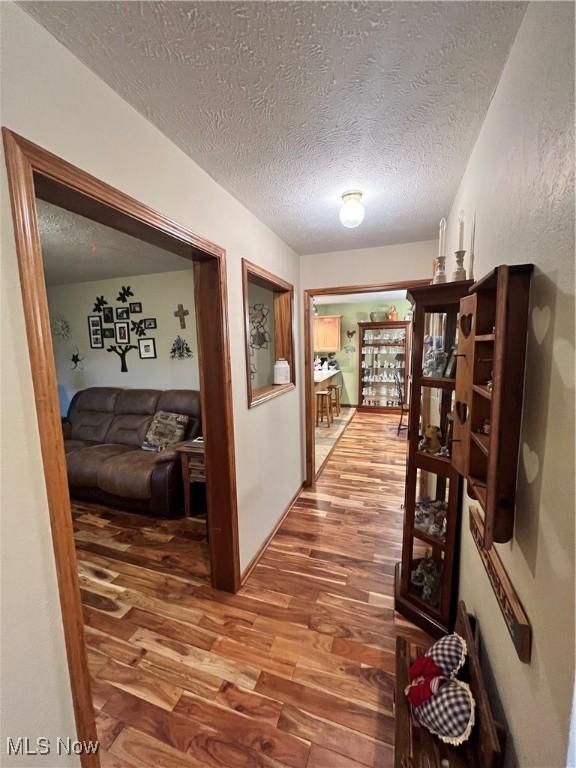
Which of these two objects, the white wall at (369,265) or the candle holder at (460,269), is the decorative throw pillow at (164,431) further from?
the candle holder at (460,269)

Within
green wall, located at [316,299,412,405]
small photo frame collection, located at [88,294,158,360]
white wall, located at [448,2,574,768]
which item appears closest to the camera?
white wall, located at [448,2,574,768]

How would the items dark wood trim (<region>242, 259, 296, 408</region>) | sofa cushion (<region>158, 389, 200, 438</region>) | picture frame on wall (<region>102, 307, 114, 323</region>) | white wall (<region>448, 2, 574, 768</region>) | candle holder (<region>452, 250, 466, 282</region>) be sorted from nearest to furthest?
white wall (<region>448, 2, 574, 768</region>)
candle holder (<region>452, 250, 466, 282</region>)
dark wood trim (<region>242, 259, 296, 408</region>)
sofa cushion (<region>158, 389, 200, 438</region>)
picture frame on wall (<region>102, 307, 114, 323</region>)

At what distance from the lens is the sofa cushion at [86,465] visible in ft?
9.59

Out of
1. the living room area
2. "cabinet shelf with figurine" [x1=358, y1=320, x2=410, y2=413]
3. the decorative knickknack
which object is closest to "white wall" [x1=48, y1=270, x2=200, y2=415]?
the living room area

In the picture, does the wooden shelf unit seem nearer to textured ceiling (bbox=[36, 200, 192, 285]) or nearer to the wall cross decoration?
textured ceiling (bbox=[36, 200, 192, 285])

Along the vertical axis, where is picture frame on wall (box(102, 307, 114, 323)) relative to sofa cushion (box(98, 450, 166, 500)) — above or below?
above

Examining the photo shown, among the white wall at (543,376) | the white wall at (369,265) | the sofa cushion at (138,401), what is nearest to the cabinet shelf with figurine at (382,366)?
the white wall at (369,265)

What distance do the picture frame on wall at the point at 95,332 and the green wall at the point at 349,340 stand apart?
14.8 ft

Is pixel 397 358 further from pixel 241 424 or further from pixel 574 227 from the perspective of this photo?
pixel 574 227

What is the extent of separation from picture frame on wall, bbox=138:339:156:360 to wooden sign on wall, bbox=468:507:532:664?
143 inches

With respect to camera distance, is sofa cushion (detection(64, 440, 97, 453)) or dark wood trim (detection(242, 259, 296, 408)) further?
sofa cushion (detection(64, 440, 97, 453))

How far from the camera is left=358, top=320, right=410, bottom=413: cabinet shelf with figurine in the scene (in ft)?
20.8

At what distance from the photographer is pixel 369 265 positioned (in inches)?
113

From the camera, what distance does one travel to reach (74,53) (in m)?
0.90
